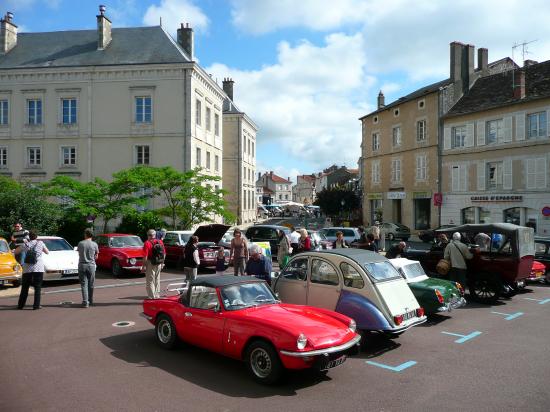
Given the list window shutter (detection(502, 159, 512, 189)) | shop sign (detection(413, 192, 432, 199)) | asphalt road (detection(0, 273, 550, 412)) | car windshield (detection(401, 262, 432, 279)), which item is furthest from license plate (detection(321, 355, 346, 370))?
shop sign (detection(413, 192, 432, 199))

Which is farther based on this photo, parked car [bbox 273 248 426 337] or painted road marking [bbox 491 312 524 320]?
painted road marking [bbox 491 312 524 320]

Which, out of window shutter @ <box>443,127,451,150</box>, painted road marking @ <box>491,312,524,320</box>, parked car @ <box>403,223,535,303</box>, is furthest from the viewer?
window shutter @ <box>443,127,451,150</box>

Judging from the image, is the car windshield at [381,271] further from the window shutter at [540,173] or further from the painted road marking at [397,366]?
the window shutter at [540,173]

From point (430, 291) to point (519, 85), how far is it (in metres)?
25.1

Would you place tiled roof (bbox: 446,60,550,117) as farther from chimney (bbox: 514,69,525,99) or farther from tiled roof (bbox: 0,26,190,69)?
tiled roof (bbox: 0,26,190,69)

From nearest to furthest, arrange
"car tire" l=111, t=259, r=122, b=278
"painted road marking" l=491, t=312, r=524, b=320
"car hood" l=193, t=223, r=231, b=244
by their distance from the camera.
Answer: "painted road marking" l=491, t=312, r=524, b=320
"car tire" l=111, t=259, r=122, b=278
"car hood" l=193, t=223, r=231, b=244

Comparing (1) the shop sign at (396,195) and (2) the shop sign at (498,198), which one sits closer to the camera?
(2) the shop sign at (498,198)

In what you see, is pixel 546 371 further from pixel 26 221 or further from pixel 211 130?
pixel 211 130

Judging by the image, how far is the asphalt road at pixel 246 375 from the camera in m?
5.45

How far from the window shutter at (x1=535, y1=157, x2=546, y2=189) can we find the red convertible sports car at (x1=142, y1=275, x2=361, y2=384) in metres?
25.7

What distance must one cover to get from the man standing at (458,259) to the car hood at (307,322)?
6200 mm

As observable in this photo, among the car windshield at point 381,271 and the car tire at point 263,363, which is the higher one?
the car windshield at point 381,271

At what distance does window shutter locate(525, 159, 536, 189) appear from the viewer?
91.7ft

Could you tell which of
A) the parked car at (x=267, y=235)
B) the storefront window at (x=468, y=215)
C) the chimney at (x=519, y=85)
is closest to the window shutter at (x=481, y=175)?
the storefront window at (x=468, y=215)
